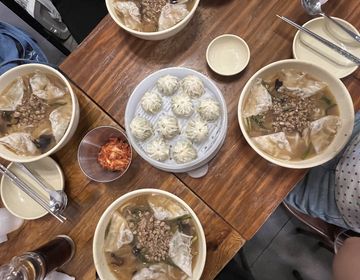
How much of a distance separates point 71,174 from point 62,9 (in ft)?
3.35

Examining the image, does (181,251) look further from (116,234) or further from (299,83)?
(299,83)

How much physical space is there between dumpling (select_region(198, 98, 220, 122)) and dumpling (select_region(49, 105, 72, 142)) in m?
0.50

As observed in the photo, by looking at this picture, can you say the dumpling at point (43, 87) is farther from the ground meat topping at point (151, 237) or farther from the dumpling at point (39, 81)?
the ground meat topping at point (151, 237)

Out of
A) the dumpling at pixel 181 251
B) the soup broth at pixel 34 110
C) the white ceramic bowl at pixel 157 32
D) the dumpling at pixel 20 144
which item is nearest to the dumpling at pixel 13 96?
the soup broth at pixel 34 110

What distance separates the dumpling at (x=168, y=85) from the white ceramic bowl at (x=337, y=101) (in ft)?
0.88

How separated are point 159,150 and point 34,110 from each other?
1.71 feet

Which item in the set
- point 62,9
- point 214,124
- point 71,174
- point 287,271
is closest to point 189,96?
point 214,124

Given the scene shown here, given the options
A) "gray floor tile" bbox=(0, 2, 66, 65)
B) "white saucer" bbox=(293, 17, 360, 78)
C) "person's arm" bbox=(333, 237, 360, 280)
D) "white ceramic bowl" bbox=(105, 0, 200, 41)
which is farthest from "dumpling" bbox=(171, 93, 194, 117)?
"gray floor tile" bbox=(0, 2, 66, 65)

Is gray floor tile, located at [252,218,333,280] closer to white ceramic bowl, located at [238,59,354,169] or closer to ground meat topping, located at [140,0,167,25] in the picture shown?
white ceramic bowl, located at [238,59,354,169]

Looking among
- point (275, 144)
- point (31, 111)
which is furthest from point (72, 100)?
point (275, 144)

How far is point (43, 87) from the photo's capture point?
1541 mm

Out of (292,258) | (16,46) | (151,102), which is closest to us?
(151,102)

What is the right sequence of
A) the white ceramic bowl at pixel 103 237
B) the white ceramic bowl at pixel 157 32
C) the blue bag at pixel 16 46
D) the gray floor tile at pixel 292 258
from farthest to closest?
the gray floor tile at pixel 292 258
the blue bag at pixel 16 46
the white ceramic bowl at pixel 157 32
the white ceramic bowl at pixel 103 237

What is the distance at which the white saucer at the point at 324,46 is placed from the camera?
1532mm
